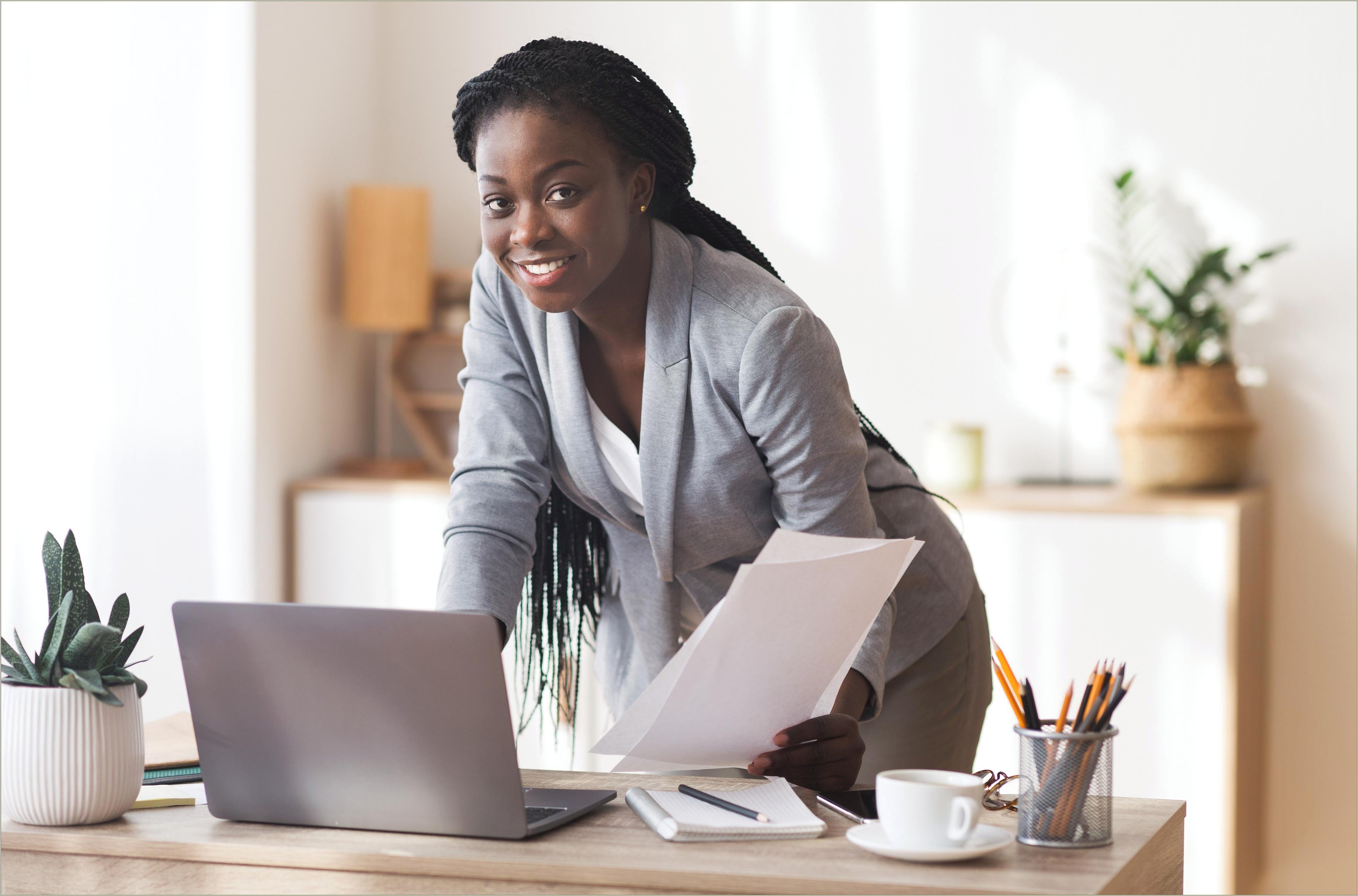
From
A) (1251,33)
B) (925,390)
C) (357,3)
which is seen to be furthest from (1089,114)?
(357,3)

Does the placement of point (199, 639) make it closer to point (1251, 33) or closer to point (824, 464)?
point (824, 464)

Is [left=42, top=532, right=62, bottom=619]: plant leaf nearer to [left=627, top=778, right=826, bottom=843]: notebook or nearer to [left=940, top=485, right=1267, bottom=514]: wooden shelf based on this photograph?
[left=627, top=778, right=826, bottom=843]: notebook

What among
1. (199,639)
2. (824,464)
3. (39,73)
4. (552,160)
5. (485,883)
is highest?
(39,73)

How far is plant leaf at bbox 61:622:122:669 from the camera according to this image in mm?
1158

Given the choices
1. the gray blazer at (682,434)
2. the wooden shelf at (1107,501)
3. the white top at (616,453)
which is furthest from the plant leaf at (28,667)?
the wooden shelf at (1107,501)

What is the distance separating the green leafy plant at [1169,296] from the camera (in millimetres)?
2971

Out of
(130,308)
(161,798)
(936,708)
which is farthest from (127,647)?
(130,308)

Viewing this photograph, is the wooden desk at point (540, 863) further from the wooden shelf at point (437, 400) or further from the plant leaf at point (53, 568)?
the wooden shelf at point (437, 400)

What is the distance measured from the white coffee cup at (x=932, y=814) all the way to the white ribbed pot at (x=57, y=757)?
0.63 metres

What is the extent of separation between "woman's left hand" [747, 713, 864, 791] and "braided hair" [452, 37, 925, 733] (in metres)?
0.37

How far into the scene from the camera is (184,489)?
3.17 m

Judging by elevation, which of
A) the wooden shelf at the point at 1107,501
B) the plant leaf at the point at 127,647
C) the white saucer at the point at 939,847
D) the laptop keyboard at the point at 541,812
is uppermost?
the plant leaf at the point at 127,647

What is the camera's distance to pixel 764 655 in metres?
1.21

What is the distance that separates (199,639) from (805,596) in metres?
0.49
